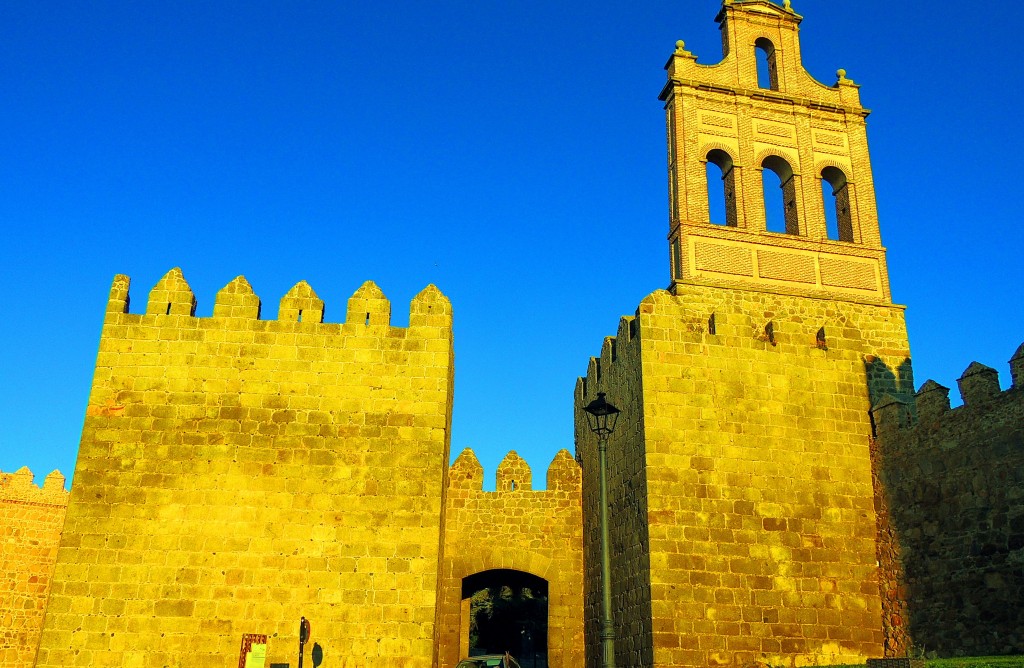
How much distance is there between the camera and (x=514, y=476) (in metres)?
16.8

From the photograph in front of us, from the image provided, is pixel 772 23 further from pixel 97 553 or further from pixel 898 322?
pixel 97 553

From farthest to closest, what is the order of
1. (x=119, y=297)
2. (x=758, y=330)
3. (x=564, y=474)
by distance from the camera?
1. (x=758, y=330)
2. (x=564, y=474)
3. (x=119, y=297)

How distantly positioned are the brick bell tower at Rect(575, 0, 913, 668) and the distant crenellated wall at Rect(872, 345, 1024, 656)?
1.47 ft

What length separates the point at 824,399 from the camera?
48.9 feet

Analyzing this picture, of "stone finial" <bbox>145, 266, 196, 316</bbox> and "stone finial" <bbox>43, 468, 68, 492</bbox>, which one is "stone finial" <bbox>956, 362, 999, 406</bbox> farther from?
"stone finial" <bbox>43, 468, 68, 492</bbox>

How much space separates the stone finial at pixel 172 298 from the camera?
1373cm

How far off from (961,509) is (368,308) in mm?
9191

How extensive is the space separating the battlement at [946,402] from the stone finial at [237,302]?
395 inches

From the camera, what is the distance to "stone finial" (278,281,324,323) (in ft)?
45.4

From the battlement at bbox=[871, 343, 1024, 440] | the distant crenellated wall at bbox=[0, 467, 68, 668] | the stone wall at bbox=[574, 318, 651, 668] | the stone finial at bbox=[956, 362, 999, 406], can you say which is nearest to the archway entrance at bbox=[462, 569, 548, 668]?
the stone wall at bbox=[574, 318, 651, 668]

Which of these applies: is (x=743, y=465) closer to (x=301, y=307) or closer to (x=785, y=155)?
(x=301, y=307)

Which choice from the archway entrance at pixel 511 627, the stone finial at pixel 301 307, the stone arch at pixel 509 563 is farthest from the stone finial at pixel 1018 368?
the archway entrance at pixel 511 627

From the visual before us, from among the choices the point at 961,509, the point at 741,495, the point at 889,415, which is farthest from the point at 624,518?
the point at 961,509

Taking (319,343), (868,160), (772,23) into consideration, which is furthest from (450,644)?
(772,23)
